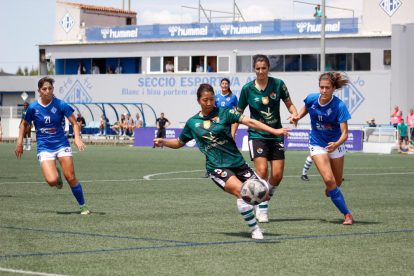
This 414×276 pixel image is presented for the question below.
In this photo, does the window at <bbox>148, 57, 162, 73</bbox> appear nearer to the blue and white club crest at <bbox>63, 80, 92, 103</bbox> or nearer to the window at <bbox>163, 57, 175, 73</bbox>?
the window at <bbox>163, 57, 175, 73</bbox>

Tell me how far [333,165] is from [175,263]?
11.5 ft

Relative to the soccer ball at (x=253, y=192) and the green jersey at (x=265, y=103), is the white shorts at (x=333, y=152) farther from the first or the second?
the soccer ball at (x=253, y=192)

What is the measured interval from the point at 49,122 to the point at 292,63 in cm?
3661

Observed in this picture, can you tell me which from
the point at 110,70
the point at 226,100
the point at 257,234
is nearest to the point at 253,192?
the point at 257,234

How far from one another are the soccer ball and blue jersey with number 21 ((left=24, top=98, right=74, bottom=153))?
3627mm

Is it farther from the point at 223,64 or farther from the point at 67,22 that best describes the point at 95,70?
the point at 223,64

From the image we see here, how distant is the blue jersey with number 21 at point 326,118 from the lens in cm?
829

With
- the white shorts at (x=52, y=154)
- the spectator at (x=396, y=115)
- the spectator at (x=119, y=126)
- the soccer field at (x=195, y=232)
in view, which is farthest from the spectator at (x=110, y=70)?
the white shorts at (x=52, y=154)

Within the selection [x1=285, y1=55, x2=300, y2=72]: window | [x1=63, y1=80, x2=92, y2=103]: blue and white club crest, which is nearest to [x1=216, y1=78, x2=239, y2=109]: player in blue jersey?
[x1=285, y1=55, x2=300, y2=72]: window

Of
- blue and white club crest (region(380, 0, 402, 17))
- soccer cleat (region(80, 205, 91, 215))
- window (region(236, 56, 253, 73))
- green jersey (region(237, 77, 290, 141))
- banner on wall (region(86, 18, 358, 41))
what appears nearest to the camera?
green jersey (region(237, 77, 290, 141))

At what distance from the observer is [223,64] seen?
153 feet

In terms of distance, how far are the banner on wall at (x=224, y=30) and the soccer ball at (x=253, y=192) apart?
3773cm

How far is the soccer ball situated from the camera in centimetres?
686

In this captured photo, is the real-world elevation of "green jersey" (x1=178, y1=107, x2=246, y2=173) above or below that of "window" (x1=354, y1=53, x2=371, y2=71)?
below
